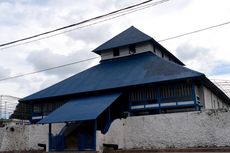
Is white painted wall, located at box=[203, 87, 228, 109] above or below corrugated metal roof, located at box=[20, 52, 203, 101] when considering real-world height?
below

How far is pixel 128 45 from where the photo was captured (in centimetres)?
2703

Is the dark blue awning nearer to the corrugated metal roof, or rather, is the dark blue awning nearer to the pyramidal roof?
the corrugated metal roof

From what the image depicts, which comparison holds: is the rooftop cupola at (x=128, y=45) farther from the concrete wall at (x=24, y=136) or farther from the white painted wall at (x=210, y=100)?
the concrete wall at (x=24, y=136)

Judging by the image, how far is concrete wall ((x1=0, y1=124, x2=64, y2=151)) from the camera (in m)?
23.2

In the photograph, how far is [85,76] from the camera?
26.8 meters

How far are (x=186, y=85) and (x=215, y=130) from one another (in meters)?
3.99

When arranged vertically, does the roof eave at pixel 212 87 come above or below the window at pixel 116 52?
below

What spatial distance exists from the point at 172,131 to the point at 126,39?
36.8 ft

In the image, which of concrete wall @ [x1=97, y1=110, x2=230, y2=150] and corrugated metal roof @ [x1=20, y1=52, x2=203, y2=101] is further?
corrugated metal roof @ [x1=20, y1=52, x2=203, y2=101]

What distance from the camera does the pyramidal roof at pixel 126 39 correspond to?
27062mm

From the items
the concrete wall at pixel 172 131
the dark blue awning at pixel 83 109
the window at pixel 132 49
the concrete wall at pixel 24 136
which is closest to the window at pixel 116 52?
the window at pixel 132 49

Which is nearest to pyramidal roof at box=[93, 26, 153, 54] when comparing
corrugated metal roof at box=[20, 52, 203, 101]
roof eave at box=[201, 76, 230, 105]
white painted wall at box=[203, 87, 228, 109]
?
corrugated metal roof at box=[20, 52, 203, 101]

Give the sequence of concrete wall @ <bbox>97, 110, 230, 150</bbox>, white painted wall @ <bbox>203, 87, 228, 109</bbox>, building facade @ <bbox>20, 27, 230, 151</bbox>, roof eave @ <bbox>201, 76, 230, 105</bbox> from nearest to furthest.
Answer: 1. concrete wall @ <bbox>97, 110, 230, 150</bbox>
2. building facade @ <bbox>20, 27, 230, 151</bbox>
3. roof eave @ <bbox>201, 76, 230, 105</bbox>
4. white painted wall @ <bbox>203, 87, 228, 109</bbox>

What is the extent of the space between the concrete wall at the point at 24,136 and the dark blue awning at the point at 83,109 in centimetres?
188
